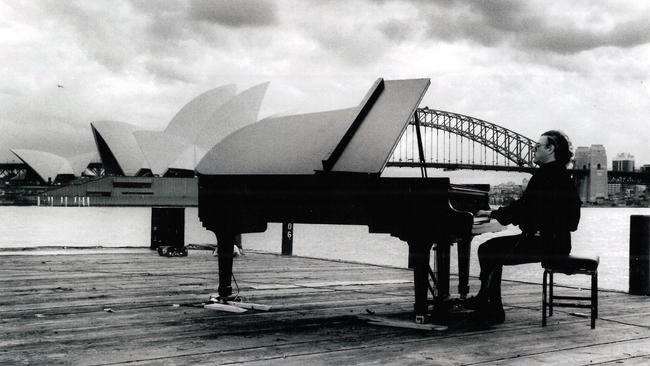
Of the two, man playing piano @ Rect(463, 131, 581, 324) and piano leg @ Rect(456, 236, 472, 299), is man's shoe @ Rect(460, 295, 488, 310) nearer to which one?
man playing piano @ Rect(463, 131, 581, 324)

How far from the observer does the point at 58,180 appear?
8662 cm

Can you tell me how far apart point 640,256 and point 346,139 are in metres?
3.58

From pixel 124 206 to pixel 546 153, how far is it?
80085 mm

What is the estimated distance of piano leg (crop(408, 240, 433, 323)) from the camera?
167 inches

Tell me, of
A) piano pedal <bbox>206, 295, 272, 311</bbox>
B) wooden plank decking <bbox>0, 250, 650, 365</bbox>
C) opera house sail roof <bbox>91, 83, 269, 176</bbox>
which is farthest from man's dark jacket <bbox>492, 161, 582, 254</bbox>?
opera house sail roof <bbox>91, 83, 269, 176</bbox>

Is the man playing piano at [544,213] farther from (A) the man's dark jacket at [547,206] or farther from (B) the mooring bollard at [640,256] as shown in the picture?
(B) the mooring bollard at [640,256]

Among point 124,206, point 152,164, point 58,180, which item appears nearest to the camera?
point 152,164

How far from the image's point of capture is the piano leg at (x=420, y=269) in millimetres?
4234

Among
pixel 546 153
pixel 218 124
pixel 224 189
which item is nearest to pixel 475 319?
pixel 546 153

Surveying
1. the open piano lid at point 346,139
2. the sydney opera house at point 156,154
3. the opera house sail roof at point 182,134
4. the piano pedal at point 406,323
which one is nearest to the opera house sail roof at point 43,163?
the sydney opera house at point 156,154

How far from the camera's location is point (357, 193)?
4453mm

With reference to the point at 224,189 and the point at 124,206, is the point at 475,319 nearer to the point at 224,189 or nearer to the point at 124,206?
the point at 224,189

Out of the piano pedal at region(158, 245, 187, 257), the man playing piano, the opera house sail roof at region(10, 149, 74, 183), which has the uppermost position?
the opera house sail roof at region(10, 149, 74, 183)

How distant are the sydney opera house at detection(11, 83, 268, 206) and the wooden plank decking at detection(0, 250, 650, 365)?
173ft
